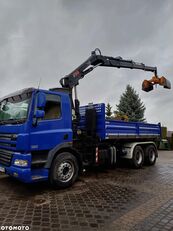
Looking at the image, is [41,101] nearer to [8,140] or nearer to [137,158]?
[8,140]

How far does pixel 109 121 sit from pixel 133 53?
256 inches

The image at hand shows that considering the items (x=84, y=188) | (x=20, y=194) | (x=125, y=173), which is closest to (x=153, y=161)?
(x=125, y=173)

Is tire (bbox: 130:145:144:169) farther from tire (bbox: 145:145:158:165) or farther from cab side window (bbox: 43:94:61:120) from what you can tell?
cab side window (bbox: 43:94:61:120)

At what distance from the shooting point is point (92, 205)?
4.46m

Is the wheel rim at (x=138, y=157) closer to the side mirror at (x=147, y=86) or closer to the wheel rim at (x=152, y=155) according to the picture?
the wheel rim at (x=152, y=155)

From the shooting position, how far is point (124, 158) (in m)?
8.70

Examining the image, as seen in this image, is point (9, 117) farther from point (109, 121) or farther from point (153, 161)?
point (153, 161)

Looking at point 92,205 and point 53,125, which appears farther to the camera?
point 53,125

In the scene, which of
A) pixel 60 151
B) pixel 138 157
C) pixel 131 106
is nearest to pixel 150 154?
pixel 138 157

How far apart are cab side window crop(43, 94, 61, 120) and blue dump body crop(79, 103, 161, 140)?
1.72 meters

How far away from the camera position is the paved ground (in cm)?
358

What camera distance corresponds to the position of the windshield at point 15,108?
17.3 feet

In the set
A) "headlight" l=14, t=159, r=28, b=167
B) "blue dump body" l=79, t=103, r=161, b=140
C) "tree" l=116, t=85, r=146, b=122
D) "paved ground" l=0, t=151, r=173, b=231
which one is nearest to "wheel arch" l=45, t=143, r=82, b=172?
"headlight" l=14, t=159, r=28, b=167

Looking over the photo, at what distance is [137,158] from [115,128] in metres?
2.18
